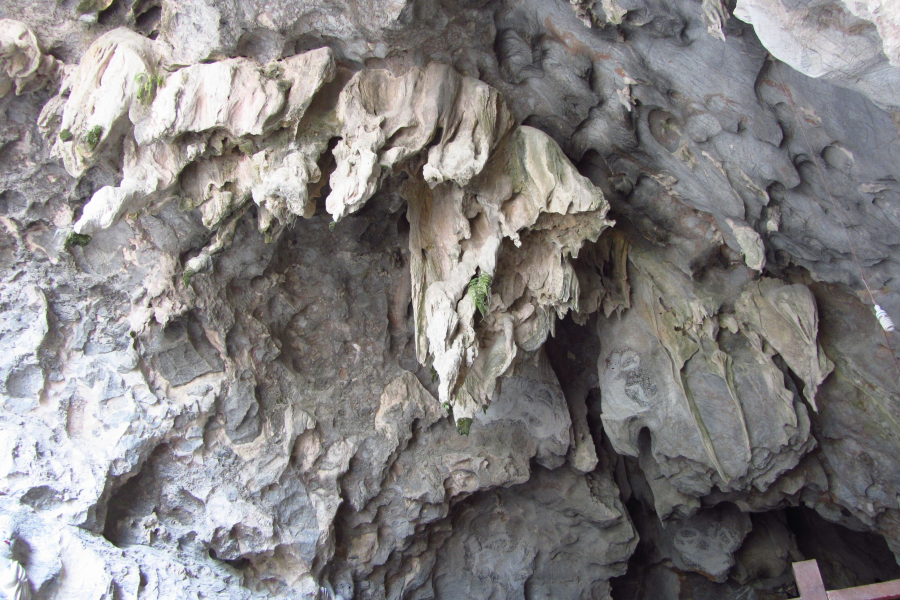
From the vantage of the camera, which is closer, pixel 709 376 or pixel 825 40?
pixel 825 40

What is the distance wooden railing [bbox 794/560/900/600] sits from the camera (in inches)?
139

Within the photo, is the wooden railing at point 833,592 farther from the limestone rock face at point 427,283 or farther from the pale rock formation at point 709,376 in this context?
the pale rock formation at point 709,376

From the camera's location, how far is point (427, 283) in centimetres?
510

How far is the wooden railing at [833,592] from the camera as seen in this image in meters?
3.52

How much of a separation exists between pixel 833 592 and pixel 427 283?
11.7ft

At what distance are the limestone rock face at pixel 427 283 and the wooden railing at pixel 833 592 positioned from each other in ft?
5.77

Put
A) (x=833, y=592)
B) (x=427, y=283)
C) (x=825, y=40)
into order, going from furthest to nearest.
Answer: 1. (x=427, y=283)
2. (x=833, y=592)
3. (x=825, y=40)

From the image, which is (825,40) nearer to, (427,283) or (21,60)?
(427,283)

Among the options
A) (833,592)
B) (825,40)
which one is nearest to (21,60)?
(825,40)

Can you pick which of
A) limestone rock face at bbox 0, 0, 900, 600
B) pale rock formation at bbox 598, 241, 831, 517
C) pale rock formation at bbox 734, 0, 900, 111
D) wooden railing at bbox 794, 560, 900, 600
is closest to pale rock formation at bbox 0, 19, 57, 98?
limestone rock face at bbox 0, 0, 900, 600

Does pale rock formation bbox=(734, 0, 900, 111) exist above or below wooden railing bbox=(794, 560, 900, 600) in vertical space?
above

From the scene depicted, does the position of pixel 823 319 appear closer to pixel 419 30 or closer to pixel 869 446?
pixel 869 446

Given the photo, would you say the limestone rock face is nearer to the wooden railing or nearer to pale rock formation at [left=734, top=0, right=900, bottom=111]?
pale rock formation at [left=734, top=0, right=900, bottom=111]

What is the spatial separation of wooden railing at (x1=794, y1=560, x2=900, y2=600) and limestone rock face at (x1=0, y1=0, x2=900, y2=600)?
5.77 feet
